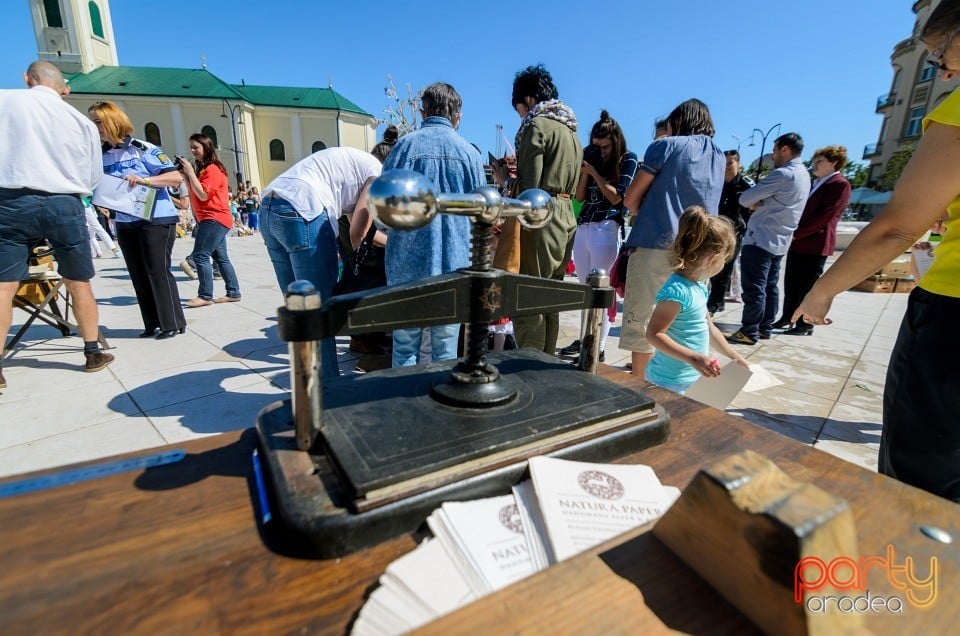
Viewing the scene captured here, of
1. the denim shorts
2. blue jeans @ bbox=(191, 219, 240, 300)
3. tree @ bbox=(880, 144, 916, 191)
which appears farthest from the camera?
tree @ bbox=(880, 144, 916, 191)

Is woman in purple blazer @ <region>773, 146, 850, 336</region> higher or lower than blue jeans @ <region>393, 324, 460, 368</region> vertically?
higher

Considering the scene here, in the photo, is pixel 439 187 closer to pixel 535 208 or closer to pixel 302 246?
pixel 302 246

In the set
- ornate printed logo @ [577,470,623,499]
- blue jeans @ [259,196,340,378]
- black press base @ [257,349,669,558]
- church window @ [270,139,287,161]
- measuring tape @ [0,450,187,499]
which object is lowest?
ornate printed logo @ [577,470,623,499]

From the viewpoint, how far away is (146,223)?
3.40 m

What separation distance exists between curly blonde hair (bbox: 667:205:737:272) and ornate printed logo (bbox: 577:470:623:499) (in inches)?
56.1

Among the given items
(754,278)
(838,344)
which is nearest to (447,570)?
(754,278)

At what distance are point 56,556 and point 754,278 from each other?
4.80 metres

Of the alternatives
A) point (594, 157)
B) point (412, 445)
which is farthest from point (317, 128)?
point (412, 445)

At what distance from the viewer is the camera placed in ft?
11.1

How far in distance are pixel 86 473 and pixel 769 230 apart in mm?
4798

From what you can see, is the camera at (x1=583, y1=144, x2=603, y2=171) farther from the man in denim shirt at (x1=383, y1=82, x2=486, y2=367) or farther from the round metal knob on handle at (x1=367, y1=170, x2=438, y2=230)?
the round metal knob on handle at (x1=367, y1=170, x2=438, y2=230)

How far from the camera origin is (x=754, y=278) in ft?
13.7

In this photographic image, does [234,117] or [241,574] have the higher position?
[234,117]

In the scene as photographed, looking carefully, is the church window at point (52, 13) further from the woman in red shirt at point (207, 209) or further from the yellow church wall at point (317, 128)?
the woman in red shirt at point (207, 209)
